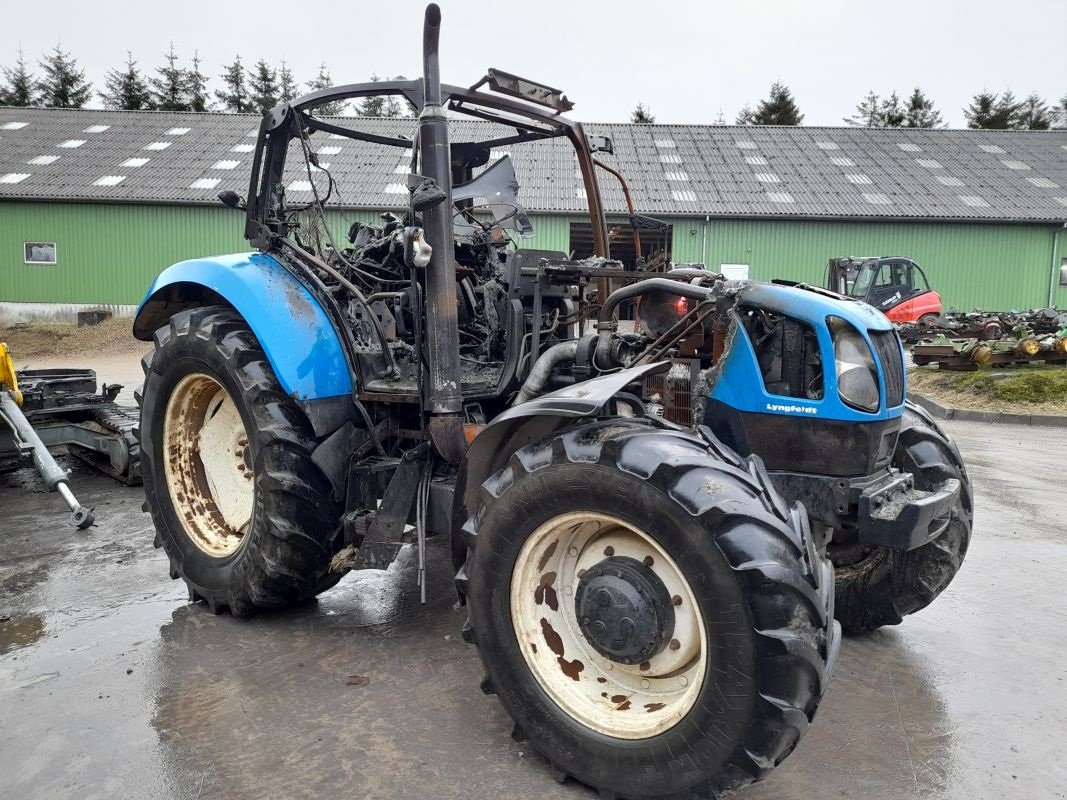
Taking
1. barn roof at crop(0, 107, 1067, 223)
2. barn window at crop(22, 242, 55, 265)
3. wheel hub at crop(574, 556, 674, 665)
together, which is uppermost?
barn roof at crop(0, 107, 1067, 223)

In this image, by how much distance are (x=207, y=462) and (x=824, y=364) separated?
3.04 m

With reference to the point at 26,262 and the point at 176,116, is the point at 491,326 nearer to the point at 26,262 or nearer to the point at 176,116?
the point at 26,262

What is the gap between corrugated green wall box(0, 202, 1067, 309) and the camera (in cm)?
2162

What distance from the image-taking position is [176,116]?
2655 cm

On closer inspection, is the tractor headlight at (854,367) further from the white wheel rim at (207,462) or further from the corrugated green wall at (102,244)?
the corrugated green wall at (102,244)

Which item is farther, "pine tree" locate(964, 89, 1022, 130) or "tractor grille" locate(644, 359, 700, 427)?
"pine tree" locate(964, 89, 1022, 130)

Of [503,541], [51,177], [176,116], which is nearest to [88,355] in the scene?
[51,177]

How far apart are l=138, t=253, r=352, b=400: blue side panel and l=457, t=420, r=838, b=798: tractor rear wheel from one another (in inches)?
49.7

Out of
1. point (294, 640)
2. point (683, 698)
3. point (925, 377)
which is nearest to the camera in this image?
point (683, 698)

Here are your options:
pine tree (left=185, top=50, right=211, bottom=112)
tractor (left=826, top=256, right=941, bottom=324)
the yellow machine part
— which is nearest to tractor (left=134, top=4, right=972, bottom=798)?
the yellow machine part

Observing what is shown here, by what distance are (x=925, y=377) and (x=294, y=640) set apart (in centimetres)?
1246

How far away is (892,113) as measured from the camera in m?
49.2

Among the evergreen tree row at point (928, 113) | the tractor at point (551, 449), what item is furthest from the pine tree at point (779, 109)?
the tractor at point (551, 449)

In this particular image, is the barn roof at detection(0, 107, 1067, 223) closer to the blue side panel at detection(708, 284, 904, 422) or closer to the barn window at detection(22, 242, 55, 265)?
the barn window at detection(22, 242, 55, 265)
